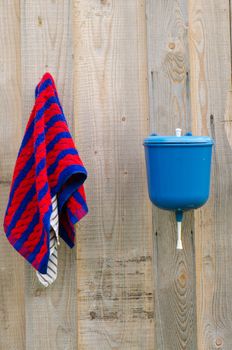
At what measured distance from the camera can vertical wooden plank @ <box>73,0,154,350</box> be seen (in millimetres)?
1736

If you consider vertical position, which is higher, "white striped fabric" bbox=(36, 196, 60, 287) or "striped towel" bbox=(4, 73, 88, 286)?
"striped towel" bbox=(4, 73, 88, 286)

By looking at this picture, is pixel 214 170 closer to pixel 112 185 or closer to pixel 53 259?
pixel 112 185

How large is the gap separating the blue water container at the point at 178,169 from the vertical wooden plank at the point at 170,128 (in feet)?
0.61

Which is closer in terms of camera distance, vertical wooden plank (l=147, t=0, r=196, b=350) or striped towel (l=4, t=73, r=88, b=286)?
striped towel (l=4, t=73, r=88, b=286)

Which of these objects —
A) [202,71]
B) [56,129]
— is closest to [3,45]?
[56,129]

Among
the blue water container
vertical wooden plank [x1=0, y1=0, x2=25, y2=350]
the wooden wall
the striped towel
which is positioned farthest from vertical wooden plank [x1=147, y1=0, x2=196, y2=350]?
vertical wooden plank [x1=0, y1=0, x2=25, y2=350]

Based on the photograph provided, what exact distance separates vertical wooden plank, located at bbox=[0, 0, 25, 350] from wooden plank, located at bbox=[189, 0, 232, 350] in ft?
1.77

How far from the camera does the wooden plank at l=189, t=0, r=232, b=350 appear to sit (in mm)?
1767

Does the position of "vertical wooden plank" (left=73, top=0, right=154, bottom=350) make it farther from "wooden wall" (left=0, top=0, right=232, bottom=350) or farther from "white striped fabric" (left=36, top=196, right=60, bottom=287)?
"white striped fabric" (left=36, top=196, right=60, bottom=287)

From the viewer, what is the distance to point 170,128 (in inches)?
69.5

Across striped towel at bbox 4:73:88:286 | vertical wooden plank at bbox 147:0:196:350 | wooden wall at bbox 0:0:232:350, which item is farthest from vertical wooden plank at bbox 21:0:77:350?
vertical wooden plank at bbox 147:0:196:350

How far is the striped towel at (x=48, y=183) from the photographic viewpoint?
158 centimetres

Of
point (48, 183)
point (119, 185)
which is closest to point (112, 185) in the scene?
point (119, 185)

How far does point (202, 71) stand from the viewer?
A: 70.6 inches
